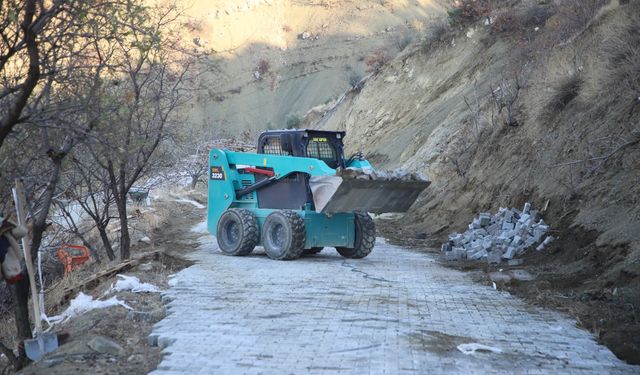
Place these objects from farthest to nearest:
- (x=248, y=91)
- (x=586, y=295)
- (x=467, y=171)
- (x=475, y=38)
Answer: (x=248, y=91)
(x=475, y=38)
(x=467, y=171)
(x=586, y=295)

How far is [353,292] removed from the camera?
485 inches

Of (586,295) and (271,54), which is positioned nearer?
(586,295)

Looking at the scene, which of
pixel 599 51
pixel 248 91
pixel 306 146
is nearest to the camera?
pixel 306 146

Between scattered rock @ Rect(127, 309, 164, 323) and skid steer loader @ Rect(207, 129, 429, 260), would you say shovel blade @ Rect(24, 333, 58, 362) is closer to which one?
scattered rock @ Rect(127, 309, 164, 323)

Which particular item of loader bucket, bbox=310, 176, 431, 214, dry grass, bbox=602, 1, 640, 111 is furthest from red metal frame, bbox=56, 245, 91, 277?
dry grass, bbox=602, 1, 640, 111

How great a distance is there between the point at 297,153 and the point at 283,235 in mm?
1849

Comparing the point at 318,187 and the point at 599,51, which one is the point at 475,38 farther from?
the point at 318,187

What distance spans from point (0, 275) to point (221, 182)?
11.0 metres

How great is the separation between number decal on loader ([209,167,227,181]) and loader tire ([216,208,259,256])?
993mm

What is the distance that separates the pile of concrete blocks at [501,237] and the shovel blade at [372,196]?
6.19 ft

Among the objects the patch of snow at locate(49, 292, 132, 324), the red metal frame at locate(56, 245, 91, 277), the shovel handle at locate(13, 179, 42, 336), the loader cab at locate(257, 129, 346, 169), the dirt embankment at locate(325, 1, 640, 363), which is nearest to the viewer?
the shovel handle at locate(13, 179, 42, 336)

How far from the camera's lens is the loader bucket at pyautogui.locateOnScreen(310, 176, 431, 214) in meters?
15.6

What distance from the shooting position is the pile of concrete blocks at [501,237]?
650 inches

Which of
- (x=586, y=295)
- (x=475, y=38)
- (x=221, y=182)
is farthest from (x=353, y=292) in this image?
(x=475, y=38)
